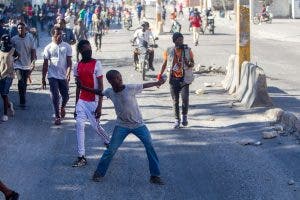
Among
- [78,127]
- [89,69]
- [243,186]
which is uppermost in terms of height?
[89,69]

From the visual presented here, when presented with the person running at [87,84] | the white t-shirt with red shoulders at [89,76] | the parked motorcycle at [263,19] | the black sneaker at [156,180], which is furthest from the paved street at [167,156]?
the parked motorcycle at [263,19]

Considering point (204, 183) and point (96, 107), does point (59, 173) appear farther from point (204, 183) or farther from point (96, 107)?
point (204, 183)

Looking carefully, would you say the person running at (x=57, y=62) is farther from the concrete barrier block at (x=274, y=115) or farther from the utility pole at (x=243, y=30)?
the utility pole at (x=243, y=30)

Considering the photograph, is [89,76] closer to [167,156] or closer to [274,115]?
[167,156]

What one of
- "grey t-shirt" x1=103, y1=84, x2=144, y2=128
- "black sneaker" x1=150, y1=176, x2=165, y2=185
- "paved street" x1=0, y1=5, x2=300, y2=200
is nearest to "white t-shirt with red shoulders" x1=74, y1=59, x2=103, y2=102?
"paved street" x1=0, y1=5, x2=300, y2=200

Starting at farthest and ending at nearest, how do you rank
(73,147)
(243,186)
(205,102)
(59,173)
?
(205,102) → (73,147) → (59,173) → (243,186)

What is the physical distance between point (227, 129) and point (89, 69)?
364cm

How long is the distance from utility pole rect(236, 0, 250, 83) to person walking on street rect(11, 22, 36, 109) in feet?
16.6

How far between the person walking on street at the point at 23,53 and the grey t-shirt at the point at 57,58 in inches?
74.7

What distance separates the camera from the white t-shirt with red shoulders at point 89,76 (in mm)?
9867

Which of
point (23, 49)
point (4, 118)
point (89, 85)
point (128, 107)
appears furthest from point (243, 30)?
point (128, 107)

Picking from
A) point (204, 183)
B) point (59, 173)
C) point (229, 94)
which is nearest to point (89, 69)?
point (59, 173)

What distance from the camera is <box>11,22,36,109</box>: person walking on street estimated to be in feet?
46.4

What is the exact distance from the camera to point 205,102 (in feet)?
51.6
